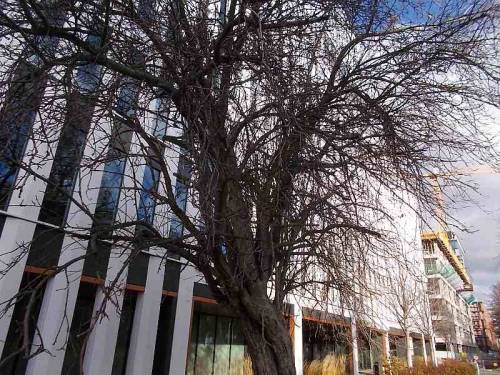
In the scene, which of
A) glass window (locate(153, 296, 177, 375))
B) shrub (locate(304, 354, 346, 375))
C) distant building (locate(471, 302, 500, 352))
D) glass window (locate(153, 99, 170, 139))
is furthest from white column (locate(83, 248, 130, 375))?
distant building (locate(471, 302, 500, 352))

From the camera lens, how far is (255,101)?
17.3ft

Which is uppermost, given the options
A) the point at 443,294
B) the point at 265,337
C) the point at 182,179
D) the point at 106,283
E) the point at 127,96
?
the point at 443,294

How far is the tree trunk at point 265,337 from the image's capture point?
452 cm

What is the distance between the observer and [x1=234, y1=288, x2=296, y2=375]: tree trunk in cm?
452

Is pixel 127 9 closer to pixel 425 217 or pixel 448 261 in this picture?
pixel 425 217

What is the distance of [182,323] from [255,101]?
8.99 m

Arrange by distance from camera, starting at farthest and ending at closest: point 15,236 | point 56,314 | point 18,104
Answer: point 56,314, point 15,236, point 18,104

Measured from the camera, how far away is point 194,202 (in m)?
4.17

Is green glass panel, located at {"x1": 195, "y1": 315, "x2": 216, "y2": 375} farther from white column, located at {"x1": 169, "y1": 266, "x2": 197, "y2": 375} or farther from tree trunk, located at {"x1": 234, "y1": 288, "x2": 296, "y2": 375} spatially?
tree trunk, located at {"x1": 234, "y1": 288, "x2": 296, "y2": 375}

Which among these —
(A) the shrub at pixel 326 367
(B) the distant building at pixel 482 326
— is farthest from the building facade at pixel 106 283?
(B) the distant building at pixel 482 326

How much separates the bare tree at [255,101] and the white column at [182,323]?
7.91m

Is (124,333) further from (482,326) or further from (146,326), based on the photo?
(482,326)

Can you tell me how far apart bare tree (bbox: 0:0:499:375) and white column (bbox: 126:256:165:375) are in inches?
269

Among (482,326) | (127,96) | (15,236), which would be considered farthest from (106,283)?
(482,326)
